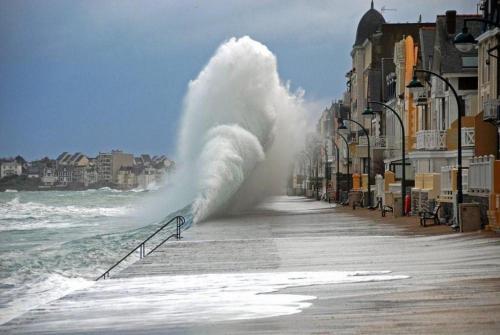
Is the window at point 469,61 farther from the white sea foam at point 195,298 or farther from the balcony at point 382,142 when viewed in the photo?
the white sea foam at point 195,298

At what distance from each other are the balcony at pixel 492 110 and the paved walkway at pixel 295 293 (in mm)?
12903

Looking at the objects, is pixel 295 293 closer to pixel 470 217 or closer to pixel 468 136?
Result: pixel 470 217

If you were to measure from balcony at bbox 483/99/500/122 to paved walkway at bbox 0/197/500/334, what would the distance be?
12.9 m

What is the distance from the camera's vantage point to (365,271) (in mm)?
18594

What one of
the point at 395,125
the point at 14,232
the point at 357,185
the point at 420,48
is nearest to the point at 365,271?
the point at 14,232

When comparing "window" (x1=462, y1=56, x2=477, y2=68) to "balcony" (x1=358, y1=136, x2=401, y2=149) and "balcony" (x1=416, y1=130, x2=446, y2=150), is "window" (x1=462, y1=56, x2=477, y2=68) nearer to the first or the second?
"balcony" (x1=416, y1=130, x2=446, y2=150)

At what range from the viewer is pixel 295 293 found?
49.9ft

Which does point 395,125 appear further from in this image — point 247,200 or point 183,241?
point 183,241

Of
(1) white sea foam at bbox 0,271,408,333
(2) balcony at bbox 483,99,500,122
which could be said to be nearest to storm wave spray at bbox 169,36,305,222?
(2) balcony at bbox 483,99,500,122

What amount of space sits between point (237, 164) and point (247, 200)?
22.4 feet

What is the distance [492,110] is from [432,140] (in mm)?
11968

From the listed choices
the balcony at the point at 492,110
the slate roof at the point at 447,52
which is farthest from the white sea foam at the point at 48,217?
the balcony at the point at 492,110

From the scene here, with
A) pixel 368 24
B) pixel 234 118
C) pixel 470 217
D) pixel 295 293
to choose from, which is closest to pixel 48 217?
pixel 234 118

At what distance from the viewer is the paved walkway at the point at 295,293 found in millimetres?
11773
